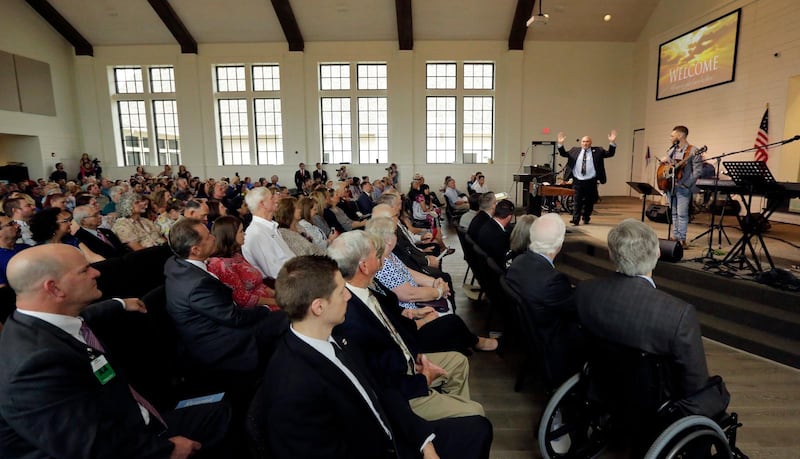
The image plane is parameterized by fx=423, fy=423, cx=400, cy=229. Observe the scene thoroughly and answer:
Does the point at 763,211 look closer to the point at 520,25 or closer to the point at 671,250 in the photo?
the point at 671,250

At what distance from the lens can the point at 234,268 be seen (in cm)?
274

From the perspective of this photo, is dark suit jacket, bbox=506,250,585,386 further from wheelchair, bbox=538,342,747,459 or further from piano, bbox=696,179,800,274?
piano, bbox=696,179,800,274

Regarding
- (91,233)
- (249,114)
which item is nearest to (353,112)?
(249,114)

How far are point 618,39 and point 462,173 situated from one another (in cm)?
605

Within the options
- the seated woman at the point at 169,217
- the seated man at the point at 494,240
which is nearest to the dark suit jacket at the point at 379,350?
the seated man at the point at 494,240

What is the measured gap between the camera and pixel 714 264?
13.6 feet

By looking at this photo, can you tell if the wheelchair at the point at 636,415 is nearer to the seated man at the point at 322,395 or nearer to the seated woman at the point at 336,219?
the seated man at the point at 322,395

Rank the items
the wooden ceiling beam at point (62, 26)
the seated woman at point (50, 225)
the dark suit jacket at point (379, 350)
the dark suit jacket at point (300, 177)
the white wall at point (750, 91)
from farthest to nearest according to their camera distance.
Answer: the dark suit jacket at point (300, 177) < the wooden ceiling beam at point (62, 26) < the white wall at point (750, 91) < the seated woman at point (50, 225) < the dark suit jacket at point (379, 350)

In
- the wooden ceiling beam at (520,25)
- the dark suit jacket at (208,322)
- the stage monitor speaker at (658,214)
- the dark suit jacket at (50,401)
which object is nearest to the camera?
the dark suit jacket at (50,401)

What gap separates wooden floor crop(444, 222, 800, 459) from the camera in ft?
7.29

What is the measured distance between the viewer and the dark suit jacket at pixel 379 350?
1.81 meters

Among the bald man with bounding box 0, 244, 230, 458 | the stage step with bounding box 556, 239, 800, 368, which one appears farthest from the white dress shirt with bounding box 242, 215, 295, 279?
the stage step with bounding box 556, 239, 800, 368

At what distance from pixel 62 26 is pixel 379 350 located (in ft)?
53.2

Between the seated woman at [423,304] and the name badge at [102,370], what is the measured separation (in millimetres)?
1384
